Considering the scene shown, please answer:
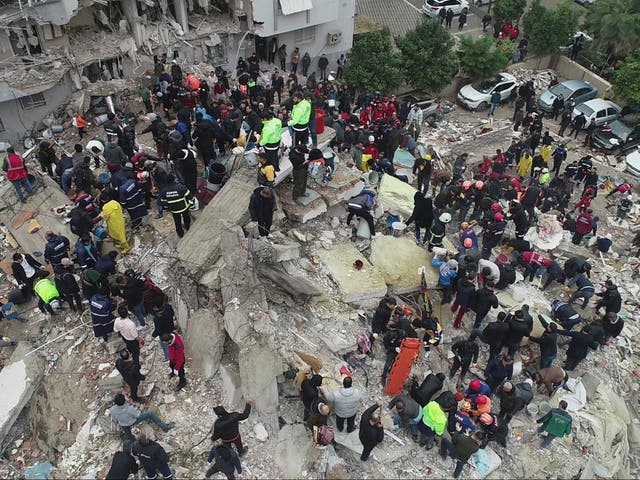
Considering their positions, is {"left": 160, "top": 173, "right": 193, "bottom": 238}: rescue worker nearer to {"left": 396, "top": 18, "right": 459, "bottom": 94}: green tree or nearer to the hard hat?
the hard hat

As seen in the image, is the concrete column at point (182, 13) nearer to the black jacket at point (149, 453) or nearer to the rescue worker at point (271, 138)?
the rescue worker at point (271, 138)

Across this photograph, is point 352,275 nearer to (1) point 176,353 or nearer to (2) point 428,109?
(1) point 176,353

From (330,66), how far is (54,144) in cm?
1297

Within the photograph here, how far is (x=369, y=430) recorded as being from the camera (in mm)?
8336

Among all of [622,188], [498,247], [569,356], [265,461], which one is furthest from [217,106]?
[622,188]

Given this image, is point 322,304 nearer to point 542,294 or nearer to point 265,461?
point 265,461

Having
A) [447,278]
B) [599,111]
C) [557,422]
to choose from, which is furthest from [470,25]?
[557,422]

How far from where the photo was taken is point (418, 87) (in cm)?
2269

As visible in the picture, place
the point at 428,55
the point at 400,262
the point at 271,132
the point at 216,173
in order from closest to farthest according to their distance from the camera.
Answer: the point at 271,132, the point at 400,262, the point at 216,173, the point at 428,55

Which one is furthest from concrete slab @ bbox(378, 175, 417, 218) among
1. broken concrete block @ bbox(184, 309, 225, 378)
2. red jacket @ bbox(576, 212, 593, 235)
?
broken concrete block @ bbox(184, 309, 225, 378)

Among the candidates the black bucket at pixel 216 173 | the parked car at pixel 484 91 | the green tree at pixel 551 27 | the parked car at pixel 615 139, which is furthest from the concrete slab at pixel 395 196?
the green tree at pixel 551 27

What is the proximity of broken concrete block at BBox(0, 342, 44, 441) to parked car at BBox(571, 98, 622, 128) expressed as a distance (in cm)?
2103

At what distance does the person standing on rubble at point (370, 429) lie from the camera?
8.24 m

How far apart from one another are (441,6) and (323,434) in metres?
24.8
